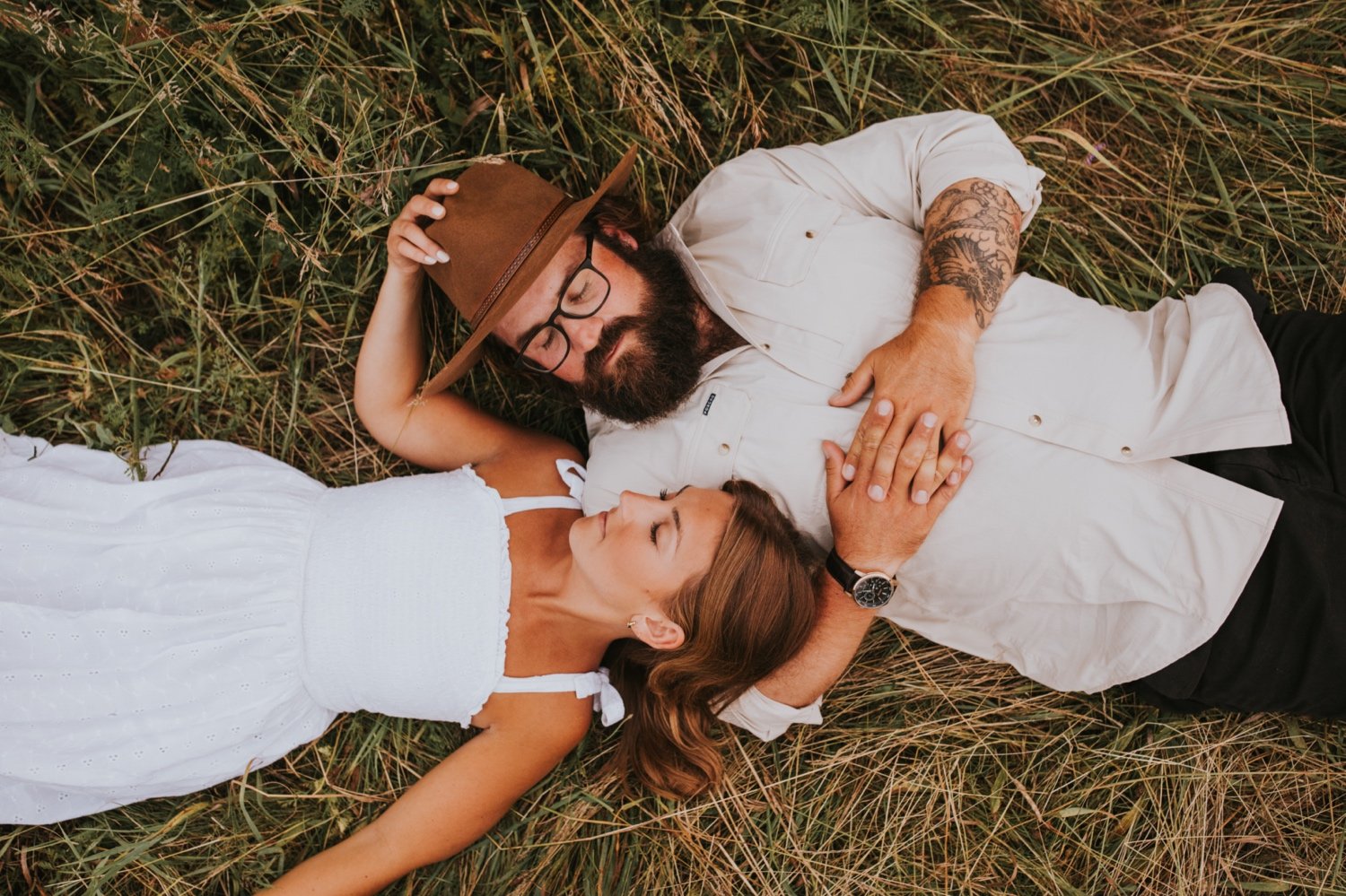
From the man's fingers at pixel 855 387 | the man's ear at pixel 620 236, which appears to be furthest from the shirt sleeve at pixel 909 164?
the man's fingers at pixel 855 387

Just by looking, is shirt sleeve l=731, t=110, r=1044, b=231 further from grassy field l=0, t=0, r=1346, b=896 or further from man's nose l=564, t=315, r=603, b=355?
man's nose l=564, t=315, r=603, b=355

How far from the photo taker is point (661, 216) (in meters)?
4.04

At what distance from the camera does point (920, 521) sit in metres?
3.07

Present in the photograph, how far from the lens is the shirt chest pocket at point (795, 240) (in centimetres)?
335

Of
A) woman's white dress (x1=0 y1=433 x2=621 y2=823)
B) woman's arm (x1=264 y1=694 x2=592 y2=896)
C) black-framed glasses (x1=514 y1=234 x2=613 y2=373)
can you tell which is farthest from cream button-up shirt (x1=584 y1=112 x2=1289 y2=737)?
woman's arm (x1=264 y1=694 x2=592 y2=896)

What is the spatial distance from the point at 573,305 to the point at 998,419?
1.68m

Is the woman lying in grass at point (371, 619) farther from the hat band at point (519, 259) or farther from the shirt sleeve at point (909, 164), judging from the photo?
the shirt sleeve at point (909, 164)

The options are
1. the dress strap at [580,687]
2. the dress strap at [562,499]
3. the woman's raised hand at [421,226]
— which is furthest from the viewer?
the dress strap at [562,499]

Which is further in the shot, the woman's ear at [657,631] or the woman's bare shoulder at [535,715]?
the woman's bare shoulder at [535,715]

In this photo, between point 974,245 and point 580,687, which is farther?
point 580,687

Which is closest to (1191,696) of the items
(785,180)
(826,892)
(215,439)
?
(826,892)

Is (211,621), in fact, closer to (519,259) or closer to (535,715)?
(535,715)

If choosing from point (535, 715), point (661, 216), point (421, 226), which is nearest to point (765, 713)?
point (535, 715)

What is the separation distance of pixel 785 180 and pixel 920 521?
155 cm
